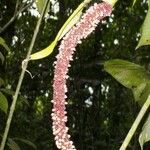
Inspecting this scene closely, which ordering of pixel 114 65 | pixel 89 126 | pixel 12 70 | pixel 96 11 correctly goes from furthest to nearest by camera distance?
pixel 89 126 → pixel 12 70 → pixel 114 65 → pixel 96 11

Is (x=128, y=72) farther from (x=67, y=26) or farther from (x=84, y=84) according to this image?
(x=84, y=84)

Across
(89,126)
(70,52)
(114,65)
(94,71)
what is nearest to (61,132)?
(70,52)

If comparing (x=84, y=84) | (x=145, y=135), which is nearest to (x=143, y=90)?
(x=145, y=135)

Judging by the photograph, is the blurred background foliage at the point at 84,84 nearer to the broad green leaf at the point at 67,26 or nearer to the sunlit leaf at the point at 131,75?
the sunlit leaf at the point at 131,75

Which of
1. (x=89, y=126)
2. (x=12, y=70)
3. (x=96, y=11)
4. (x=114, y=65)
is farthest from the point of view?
(x=89, y=126)

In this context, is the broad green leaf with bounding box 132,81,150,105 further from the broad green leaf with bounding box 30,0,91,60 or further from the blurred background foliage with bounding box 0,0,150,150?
the blurred background foliage with bounding box 0,0,150,150

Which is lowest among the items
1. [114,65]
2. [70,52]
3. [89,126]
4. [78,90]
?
[89,126]

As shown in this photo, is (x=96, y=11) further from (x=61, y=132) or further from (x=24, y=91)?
(x=24, y=91)
